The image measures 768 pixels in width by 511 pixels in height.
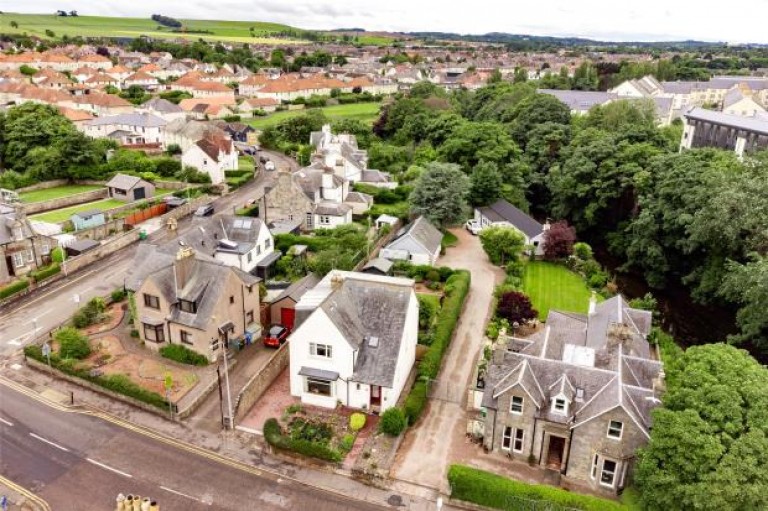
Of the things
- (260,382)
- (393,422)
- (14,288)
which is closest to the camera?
(393,422)

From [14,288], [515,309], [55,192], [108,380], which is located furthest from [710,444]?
[55,192]

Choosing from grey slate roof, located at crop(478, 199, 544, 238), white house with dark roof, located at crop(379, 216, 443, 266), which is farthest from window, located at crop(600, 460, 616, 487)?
grey slate roof, located at crop(478, 199, 544, 238)

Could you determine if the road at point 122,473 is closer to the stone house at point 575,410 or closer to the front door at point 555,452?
the stone house at point 575,410

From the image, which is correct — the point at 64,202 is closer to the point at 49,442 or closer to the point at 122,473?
the point at 49,442

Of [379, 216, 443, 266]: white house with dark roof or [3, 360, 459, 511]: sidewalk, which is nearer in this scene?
[3, 360, 459, 511]: sidewalk

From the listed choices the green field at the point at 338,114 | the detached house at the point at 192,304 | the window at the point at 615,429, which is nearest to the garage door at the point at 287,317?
the detached house at the point at 192,304

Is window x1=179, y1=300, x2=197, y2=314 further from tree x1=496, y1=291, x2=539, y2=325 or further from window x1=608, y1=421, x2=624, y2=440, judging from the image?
window x1=608, y1=421, x2=624, y2=440
